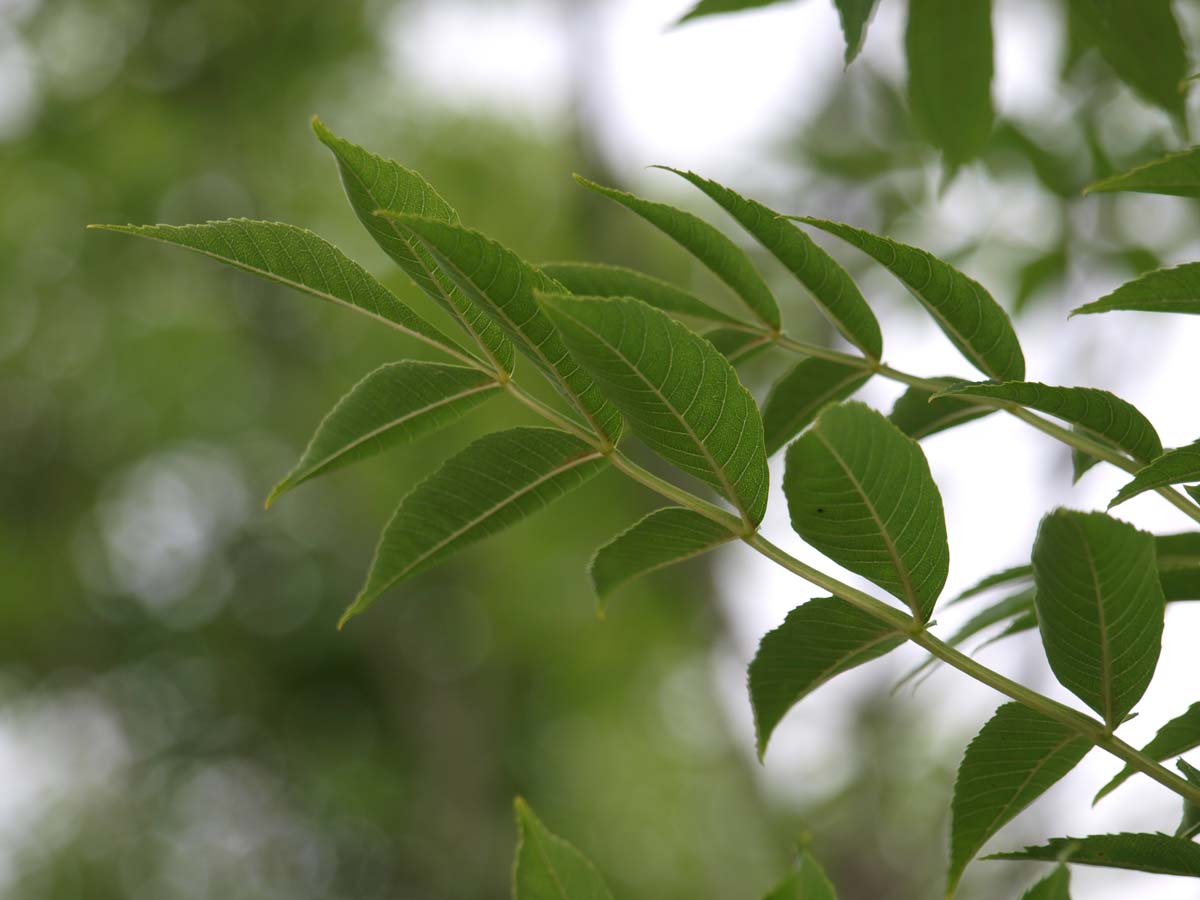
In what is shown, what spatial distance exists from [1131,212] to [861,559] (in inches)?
42.9

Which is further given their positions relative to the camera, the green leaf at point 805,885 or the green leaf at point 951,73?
the green leaf at point 951,73

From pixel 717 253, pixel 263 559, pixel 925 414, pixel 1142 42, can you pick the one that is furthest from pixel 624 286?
pixel 263 559

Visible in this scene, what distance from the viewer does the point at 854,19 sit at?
0.40m

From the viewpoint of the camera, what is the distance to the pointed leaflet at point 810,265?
0.33 metres

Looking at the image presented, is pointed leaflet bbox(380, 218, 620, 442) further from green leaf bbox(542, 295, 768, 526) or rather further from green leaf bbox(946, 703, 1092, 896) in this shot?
green leaf bbox(946, 703, 1092, 896)

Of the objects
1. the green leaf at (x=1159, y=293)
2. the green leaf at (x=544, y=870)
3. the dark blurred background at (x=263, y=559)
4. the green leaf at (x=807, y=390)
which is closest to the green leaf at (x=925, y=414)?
the green leaf at (x=807, y=390)

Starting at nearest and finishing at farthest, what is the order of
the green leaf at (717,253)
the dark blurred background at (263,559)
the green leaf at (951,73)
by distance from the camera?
the green leaf at (717,253) < the green leaf at (951,73) < the dark blurred background at (263,559)

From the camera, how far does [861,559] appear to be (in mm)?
297

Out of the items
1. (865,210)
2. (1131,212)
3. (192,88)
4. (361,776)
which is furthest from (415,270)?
(361,776)

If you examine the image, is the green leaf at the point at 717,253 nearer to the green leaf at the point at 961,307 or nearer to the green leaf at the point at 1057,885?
the green leaf at the point at 961,307

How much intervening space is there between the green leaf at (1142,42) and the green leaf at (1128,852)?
0.31 m

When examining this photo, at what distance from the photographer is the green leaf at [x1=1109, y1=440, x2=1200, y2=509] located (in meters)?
0.28

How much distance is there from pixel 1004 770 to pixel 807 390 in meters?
0.18

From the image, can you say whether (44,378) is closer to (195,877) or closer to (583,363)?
(195,877)
